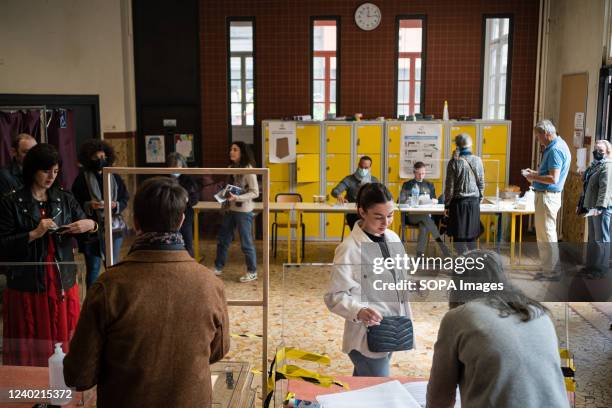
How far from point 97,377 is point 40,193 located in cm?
231

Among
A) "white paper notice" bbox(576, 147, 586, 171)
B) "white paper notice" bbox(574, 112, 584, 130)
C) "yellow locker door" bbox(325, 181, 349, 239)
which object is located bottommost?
"yellow locker door" bbox(325, 181, 349, 239)

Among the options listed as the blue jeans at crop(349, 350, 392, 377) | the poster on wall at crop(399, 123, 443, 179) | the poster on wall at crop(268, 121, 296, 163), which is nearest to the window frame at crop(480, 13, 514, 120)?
the poster on wall at crop(399, 123, 443, 179)

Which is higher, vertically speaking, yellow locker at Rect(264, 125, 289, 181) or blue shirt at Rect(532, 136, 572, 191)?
blue shirt at Rect(532, 136, 572, 191)

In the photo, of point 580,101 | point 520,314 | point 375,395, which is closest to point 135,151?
point 580,101

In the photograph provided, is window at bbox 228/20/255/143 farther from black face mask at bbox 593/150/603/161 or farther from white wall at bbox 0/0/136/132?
black face mask at bbox 593/150/603/161

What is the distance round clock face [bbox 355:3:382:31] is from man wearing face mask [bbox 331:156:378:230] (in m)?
2.70

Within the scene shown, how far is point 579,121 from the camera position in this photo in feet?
28.1

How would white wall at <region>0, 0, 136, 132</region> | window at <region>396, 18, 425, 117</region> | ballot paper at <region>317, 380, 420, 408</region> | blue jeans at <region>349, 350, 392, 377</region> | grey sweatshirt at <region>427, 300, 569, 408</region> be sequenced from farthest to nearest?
window at <region>396, 18, 425, 117</region> → white wall at <region>0, 0, 136, 132</region> → blue jeans at <region>349, 350, 392, 377</region> → ballot paper at <region>317, 380, 420, 408</region> → grey sweatshirt at <region>427, 300, 569, 408</region>

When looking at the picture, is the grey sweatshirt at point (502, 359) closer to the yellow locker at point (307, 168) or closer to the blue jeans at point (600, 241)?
the blue jeans at point (600, 241)

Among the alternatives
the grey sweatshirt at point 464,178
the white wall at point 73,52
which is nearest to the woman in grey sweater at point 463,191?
the grey sweatshirt at point 464,178

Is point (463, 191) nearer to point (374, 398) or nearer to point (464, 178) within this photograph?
point (464, 178)

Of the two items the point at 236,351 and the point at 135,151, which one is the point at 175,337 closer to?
the point at 236,351

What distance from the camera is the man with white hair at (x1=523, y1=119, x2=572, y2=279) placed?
704cm

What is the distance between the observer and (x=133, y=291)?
6.61 feet
